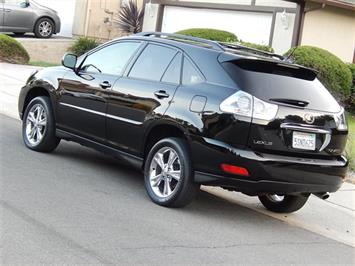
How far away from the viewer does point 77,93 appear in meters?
7.54

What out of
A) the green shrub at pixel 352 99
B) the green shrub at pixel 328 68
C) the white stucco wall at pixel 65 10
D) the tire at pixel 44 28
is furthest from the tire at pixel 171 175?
the white stucco wall at pixel 65 10

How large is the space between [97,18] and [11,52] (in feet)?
29.9

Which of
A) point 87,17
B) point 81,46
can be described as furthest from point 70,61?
point 87,17

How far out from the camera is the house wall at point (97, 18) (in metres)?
26.2

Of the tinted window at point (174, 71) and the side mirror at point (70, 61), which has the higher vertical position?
the tinted window at point (174, 71)

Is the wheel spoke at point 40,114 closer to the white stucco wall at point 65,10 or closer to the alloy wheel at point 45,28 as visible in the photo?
the alloy wheel at point 45,28

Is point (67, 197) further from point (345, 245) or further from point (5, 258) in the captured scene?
point (345, 245)

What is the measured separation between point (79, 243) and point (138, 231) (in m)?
0.67

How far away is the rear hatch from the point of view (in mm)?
5785

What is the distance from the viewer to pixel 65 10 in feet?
88.1

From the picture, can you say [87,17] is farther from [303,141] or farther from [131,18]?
[303,141]

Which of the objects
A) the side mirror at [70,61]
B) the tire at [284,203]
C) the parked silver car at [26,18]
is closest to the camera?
the tire at [284,203]

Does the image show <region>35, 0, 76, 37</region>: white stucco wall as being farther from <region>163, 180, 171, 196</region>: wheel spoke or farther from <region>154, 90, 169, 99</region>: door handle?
<region>163, 180, 171, 196</region>: wheel spoke

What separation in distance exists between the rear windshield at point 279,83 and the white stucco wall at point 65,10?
69.7 feet
